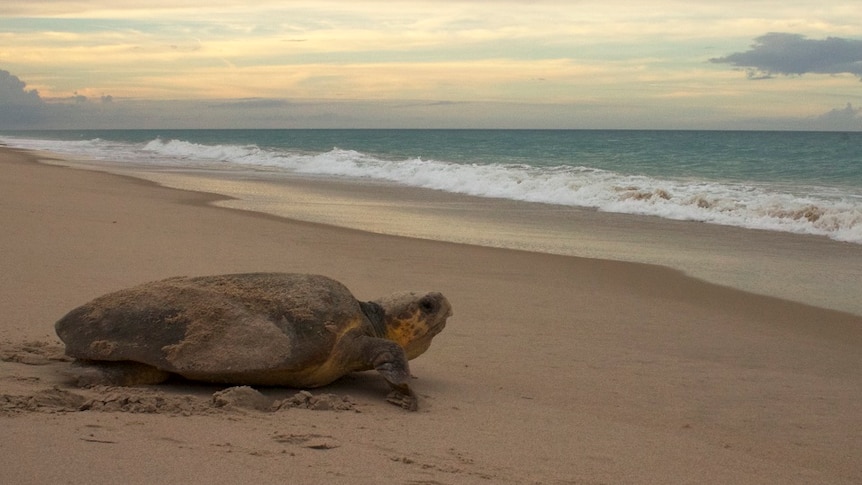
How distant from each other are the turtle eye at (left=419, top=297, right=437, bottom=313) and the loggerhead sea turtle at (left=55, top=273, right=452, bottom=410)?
0.37m

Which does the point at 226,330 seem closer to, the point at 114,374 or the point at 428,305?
the point at 114,374

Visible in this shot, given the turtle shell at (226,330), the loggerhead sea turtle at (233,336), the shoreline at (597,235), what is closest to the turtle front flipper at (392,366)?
the loggerhead sea turtle at (233,336)

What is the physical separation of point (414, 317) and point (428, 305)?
113mm

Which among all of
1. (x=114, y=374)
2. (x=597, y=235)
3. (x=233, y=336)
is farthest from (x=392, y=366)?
(x=597, y=235)

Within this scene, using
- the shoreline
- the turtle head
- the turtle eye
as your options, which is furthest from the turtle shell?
the shoreline

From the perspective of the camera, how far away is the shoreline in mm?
10055

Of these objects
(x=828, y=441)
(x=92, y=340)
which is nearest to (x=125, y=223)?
(x=92, y=340)

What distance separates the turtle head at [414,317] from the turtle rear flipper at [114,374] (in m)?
1.36

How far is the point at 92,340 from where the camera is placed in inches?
183

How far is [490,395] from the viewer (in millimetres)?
5027

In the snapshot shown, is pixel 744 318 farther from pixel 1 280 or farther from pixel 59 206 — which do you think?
pixel 59 206

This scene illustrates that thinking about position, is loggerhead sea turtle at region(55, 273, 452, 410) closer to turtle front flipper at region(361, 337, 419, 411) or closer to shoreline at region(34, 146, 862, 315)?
turtle front flipper at region(361, 337, 419, 411)

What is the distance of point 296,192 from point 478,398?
17.5m

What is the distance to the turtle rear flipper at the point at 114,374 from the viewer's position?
4512mm
